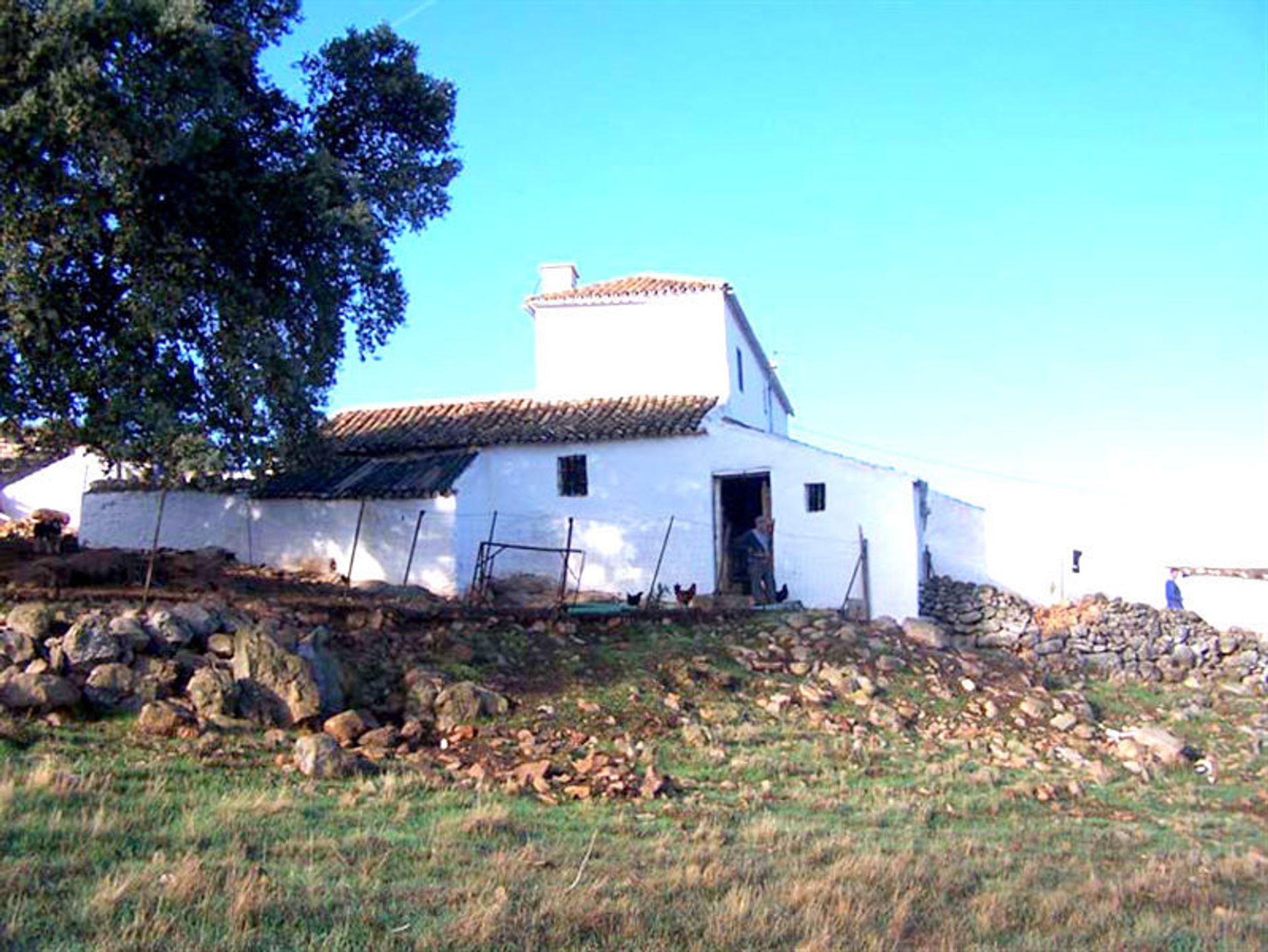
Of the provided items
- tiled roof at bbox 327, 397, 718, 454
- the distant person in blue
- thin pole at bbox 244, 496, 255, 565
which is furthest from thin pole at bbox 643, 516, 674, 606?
the distant person in blue

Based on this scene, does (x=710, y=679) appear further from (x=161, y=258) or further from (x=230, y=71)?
(x=230, y=71)

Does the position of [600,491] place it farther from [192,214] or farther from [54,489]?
[54,489]

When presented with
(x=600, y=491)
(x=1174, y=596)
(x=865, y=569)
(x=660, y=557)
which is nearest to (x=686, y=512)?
(x=660, y=557)

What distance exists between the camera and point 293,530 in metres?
23.4

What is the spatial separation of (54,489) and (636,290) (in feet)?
53.6

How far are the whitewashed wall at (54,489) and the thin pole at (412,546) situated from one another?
10267 millimetres

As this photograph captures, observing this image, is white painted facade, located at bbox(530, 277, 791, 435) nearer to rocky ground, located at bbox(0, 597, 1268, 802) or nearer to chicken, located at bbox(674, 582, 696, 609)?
chicken, located at bbox(674, 582, 696, 609)

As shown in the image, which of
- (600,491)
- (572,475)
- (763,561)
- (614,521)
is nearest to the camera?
A: (763,561)

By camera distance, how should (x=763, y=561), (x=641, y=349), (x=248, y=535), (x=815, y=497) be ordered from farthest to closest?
(x=641, y=349), (x=248, y=535), (x=815, y=497), (x=763, y=561)

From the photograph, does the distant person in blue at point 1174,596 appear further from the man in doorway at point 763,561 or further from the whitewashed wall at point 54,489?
the whitewashed wall at point 54,489

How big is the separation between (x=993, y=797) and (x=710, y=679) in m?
4.37

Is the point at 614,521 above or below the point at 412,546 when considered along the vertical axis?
above

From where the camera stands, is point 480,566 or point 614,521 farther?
point 614,521

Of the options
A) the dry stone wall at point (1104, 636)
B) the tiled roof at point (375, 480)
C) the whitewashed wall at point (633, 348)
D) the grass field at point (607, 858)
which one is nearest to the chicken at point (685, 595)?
the tiled roof at point (375, 480)
